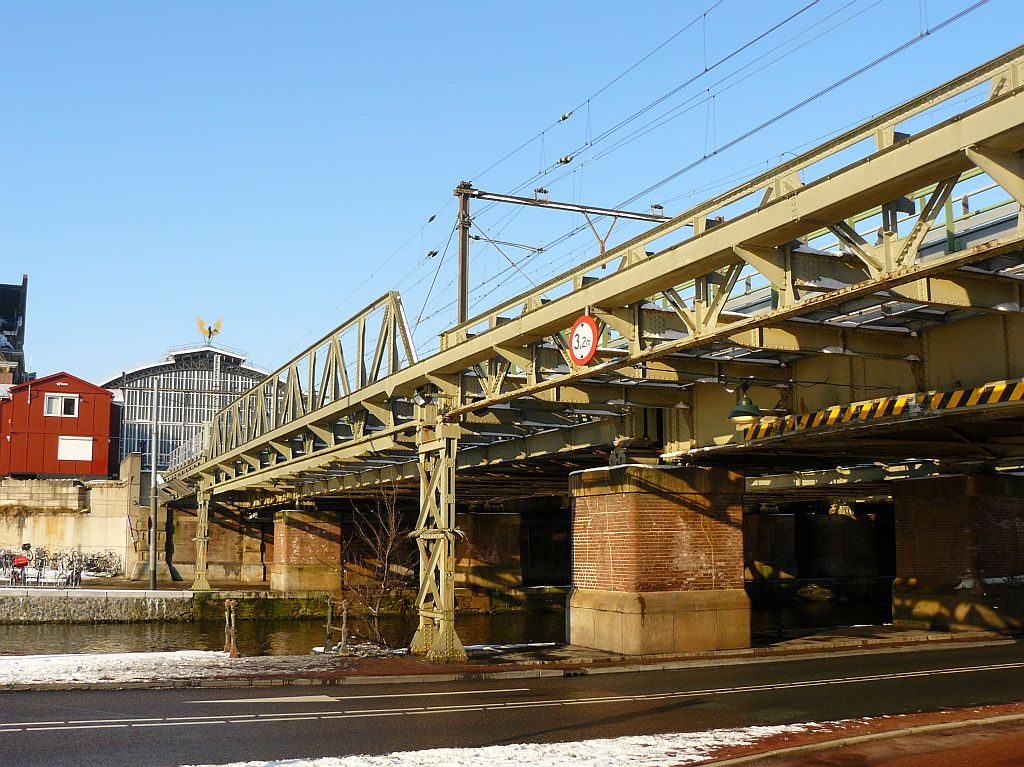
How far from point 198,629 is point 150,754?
32.8 meters

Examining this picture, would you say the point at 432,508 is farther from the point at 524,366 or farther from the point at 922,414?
the point at 922,414

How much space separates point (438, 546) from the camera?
73.6ft

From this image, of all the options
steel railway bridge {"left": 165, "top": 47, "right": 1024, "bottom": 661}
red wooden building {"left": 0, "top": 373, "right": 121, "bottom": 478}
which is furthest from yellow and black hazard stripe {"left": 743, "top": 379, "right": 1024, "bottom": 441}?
red wooden building {"left": 0, "top": 373, "right": 121, "bottom": 478}

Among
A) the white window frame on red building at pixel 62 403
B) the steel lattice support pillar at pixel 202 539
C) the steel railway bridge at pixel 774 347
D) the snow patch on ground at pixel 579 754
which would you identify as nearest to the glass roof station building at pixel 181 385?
the white window frame on red building at pixel 62 403

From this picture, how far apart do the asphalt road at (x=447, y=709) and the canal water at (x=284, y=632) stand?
8.30 metres

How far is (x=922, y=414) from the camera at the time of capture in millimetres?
17250

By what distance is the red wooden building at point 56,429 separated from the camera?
75312 millimetres

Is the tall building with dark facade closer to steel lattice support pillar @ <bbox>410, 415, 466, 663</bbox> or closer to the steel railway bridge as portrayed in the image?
the steel railway bridge

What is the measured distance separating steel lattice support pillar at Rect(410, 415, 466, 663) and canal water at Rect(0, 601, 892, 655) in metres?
8.73

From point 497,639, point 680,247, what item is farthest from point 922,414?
point 497,639

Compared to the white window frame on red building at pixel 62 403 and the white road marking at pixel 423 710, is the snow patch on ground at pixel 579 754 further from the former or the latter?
the white window frame on red building at pixel 62 403

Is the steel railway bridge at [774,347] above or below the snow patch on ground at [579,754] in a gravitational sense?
above

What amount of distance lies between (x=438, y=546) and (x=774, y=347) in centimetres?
873

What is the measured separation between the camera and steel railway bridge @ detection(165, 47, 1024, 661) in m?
11.6
